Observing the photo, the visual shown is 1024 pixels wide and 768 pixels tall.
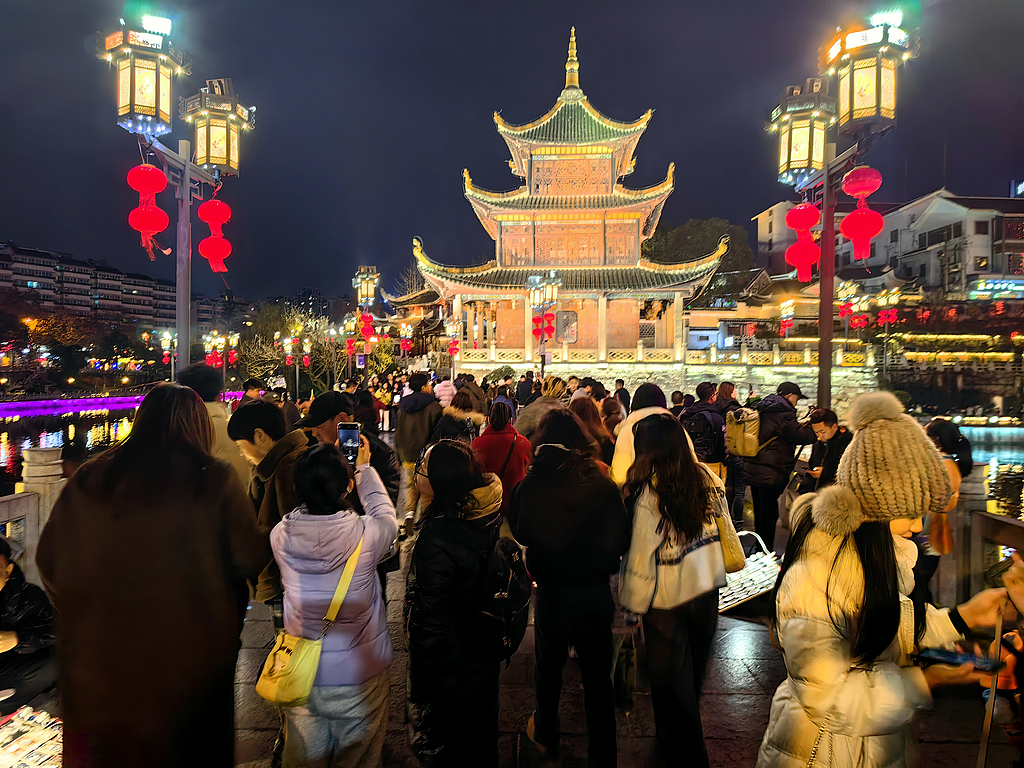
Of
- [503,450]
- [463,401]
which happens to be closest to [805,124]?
[463,401]

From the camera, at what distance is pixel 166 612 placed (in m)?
1.87

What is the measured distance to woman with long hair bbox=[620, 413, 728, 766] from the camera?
101 inches

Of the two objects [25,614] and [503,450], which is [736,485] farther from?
[25,614]

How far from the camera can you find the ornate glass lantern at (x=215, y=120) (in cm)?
746

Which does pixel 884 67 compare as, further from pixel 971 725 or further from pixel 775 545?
pixel 971 725

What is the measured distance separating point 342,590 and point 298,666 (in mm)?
336

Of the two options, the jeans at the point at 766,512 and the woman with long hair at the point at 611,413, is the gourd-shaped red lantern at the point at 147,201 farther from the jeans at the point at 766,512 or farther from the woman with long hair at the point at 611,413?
the jeans at the point at 766,512

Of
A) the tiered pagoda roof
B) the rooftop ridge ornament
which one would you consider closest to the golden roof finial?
the rooftop ridge ornament

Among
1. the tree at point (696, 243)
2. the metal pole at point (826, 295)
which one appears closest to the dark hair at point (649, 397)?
the metal pole at point (826, 295)

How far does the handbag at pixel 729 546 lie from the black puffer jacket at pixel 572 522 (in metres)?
0.47

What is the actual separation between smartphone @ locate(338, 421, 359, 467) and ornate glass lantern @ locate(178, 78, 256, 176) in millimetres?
6388

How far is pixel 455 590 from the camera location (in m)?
2.15

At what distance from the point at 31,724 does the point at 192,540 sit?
2.06 metres

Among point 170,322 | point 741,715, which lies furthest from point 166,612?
point 170,322
